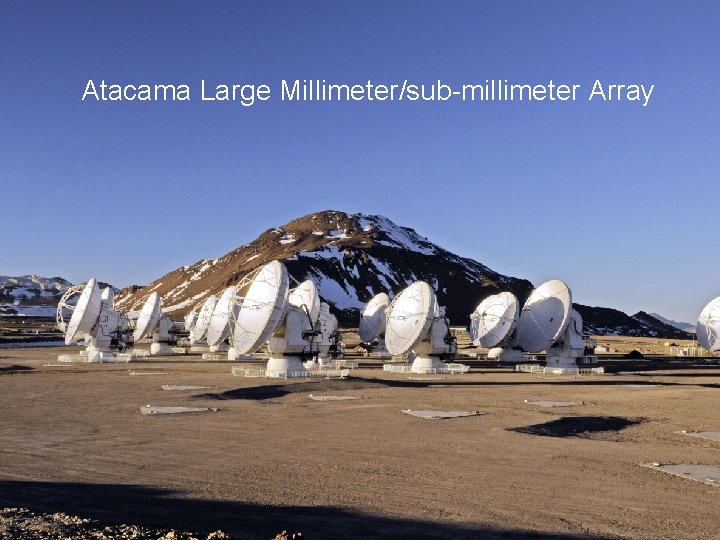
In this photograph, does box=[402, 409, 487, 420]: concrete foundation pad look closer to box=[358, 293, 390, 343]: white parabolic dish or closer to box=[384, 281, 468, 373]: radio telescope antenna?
box=[384, 281, 468, 373]: radio telescope antenna

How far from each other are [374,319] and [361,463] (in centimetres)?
5297

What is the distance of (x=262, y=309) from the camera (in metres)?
40.4

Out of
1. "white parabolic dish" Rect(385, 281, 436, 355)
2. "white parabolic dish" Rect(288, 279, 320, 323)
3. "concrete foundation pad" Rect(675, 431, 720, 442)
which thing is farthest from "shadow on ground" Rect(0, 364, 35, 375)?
"concrete foundation pad" Rect(675, 431, 720, 442)

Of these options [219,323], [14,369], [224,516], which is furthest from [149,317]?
[224,516]

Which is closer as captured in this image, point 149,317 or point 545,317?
point 545,317

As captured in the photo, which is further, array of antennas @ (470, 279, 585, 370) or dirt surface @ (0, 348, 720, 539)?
array of antennas @ (470, 279, 585, 370)

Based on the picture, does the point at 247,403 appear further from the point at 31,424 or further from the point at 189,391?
the point at 31,424

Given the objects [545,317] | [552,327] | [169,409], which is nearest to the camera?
[169,409]

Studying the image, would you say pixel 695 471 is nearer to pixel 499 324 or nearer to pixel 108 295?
pixel 499 324

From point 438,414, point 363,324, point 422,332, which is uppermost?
point 363,324

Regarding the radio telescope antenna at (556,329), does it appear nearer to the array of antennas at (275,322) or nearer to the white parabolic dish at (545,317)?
the white parabolic dish at (545,317)

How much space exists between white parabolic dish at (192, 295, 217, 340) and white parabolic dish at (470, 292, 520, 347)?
33.7 m

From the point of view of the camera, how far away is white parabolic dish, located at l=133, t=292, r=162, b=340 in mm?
74625

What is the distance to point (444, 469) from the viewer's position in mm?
16516
